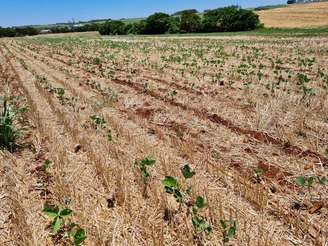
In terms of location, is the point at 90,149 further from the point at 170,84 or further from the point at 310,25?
the point at 310,25

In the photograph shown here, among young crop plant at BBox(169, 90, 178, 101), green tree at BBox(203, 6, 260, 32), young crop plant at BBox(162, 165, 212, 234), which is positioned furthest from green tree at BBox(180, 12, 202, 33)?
young crop plant at BBox(162, 165, 212, 234)

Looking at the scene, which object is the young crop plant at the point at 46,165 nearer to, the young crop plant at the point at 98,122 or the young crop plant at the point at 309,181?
the young crop plant at the point at 98,122

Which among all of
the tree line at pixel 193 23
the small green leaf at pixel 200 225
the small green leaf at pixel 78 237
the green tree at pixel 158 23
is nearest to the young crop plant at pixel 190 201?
the small green leaf at pixel 200 225

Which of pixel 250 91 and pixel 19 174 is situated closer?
pixel 19 174

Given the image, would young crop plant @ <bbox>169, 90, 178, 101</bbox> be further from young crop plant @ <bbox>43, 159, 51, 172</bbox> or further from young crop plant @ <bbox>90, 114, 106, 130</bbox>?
young crop plant @ <bbox>43, 159, 51, 172</bbox>

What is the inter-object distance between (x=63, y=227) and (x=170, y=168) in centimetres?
173

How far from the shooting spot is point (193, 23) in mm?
76500

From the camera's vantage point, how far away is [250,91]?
11031 millimetres

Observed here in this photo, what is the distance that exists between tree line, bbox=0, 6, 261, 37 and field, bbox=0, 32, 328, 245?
63.9 m

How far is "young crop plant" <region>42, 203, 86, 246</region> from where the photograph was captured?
3.93 metres

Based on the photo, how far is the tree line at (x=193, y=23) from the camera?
72.2 m

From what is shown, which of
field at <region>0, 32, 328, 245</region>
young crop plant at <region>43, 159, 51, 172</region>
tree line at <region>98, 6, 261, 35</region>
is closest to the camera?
field at <region>0, 32, 328, 245</region>

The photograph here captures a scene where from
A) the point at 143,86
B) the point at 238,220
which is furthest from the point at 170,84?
the point at 238,220

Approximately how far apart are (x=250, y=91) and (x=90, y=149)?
579cm
